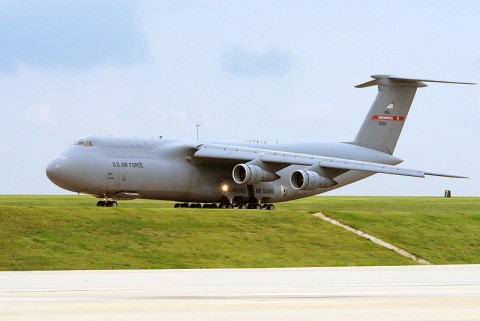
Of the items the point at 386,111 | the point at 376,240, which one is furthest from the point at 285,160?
the point at 386,111

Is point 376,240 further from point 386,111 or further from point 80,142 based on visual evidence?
point 386,111

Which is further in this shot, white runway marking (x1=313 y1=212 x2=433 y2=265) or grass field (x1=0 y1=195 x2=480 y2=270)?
white runway marking (x1=313 y1=212 x2=433 y2=265)

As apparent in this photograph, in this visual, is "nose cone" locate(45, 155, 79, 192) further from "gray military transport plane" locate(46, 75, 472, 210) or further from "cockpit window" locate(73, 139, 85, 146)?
Result: "cockpit window" locate(73, 139, 85, 146)

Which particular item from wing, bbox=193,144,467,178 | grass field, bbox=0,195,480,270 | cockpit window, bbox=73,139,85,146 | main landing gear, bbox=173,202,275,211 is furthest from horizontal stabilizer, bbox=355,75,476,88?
cockpit window, bbox=73,139,85,146

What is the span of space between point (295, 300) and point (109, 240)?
59.4 ft

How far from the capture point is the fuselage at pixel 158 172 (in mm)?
42969

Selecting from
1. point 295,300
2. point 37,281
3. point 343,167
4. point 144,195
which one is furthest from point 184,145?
point 295,300

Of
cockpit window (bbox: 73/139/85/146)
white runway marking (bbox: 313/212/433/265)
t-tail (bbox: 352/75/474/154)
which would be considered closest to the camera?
white runway marking (bbox: 313/212/433/265)

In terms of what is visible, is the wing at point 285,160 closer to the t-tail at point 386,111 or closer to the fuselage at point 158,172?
the fuselage at point 158,172

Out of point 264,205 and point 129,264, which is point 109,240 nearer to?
point 129,264

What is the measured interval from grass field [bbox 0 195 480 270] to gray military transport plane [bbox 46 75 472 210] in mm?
5677

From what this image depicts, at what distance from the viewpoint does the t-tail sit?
54812 millimetres

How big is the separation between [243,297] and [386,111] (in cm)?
4116

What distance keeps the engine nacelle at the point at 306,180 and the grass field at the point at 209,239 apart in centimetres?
428
